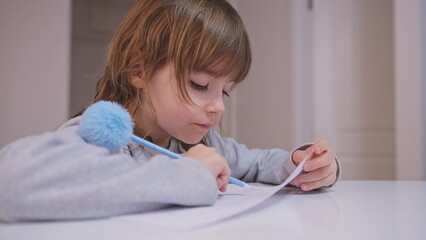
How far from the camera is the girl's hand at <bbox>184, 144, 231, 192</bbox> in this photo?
1.66ft

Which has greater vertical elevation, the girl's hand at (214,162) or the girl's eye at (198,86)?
the girl's eye at (198,86)

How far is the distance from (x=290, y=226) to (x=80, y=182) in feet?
0.63

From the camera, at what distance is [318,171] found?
2.14 feet

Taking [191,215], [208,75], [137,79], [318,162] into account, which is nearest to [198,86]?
[208,75]

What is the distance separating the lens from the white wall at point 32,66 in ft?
6.09

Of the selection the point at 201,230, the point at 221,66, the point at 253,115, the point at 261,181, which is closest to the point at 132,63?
the point at 221,66

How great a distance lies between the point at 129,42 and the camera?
78 centimetres

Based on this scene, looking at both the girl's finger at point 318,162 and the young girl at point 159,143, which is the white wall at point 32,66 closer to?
the young girl at point 159,143

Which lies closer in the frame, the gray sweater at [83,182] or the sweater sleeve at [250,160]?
the gray sweater at [83,182]

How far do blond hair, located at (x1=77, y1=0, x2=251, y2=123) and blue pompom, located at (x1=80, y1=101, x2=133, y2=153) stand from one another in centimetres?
22

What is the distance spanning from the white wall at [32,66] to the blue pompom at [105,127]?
155 centimetres

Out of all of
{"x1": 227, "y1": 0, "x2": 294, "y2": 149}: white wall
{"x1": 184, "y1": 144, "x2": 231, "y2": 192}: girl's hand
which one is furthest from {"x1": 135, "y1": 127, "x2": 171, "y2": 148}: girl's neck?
{"x1": 227, "y1": 0, "x2": 294, "y2": 149}: white wall

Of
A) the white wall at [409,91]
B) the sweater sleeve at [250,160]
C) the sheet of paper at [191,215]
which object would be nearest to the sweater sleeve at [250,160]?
the sweater sleeve at [250,160]

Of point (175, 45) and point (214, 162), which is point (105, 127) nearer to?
point (214, 162)
